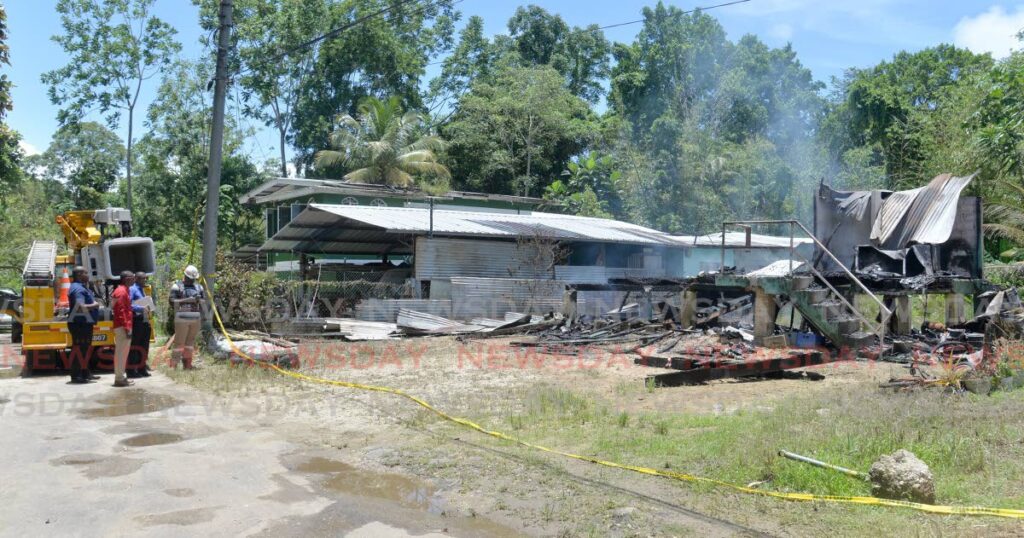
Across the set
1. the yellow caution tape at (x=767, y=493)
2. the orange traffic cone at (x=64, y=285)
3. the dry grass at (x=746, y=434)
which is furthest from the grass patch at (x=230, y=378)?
the yellow caution tape at (x=767, y=493)

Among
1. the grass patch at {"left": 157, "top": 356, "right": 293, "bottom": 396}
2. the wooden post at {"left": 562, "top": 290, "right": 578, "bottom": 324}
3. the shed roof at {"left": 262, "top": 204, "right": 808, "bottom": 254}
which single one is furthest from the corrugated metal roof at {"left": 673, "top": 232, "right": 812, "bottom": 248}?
the grass patch at {"left": 157, "top": 356, "right": 293, "bottom": 396}

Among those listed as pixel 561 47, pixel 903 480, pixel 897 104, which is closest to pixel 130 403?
pixel 903 480

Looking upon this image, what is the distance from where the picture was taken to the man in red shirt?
38.1 feet

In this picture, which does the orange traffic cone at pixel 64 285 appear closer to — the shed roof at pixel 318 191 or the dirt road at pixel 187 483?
the dirt road at pixel 187 483

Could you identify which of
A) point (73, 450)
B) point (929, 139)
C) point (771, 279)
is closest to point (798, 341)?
point (771, 279)

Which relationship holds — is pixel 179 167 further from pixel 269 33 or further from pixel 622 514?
pixel 622 514

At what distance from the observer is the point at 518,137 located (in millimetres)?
44375

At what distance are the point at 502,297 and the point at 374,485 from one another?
16.4 metres

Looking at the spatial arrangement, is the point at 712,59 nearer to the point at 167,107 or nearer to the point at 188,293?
the point at 167,107

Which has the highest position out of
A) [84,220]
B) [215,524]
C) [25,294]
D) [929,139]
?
[929,139]

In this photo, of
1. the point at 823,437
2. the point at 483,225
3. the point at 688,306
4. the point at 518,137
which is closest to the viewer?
the point at 823,437

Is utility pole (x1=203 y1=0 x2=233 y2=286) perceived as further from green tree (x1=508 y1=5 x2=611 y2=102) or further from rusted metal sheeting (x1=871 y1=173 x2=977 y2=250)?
green tree (x1=508 y1=5 x2=611 y2=102)

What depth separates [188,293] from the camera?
Answer: 13531 millimetres

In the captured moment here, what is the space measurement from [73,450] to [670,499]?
5.67 metres
